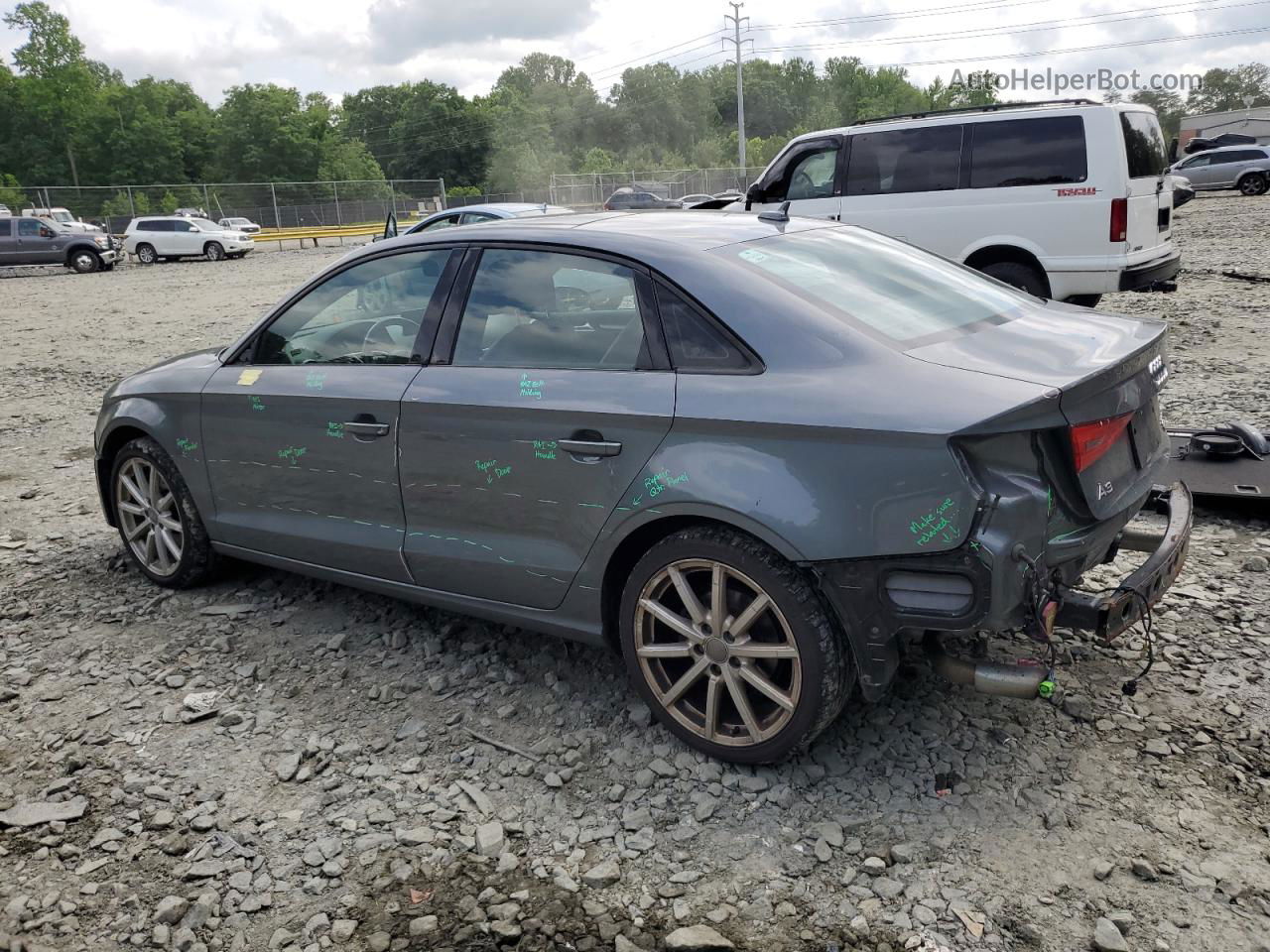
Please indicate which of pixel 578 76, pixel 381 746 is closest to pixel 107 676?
pixel 381 746

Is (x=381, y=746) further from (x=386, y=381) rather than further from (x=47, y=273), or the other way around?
(x=47, y=273)

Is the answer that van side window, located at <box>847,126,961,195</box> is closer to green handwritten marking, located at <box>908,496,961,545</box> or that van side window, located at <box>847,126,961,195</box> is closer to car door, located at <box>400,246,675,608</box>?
car door, located at <box>400,246,675,608</box>

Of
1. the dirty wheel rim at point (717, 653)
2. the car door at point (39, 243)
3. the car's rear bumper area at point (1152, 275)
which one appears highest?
the car door at point (39, 243)

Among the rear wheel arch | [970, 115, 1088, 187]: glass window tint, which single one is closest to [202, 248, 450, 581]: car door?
the rear wheel arch

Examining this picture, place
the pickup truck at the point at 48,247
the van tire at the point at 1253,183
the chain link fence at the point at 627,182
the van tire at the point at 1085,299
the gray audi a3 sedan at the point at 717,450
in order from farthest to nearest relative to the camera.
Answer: the chain link fence at the point at 627,182, the van tire at the point at 1253,183, the pickup truck at the point at 48,247, the van tire at the point at 1085,299, the gray audi a3 sedan at the point at 717,450

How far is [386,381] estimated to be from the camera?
12.0 feet

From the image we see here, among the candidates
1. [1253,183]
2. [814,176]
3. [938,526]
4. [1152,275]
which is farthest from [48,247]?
[1253,183]

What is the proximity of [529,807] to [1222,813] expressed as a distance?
6.34ft

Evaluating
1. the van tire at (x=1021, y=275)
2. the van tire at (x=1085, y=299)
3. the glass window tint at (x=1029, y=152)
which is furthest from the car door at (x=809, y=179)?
the van tire at (x=1085, y=299)

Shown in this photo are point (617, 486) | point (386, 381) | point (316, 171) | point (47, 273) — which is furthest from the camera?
point (316, 171)

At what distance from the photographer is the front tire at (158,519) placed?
14.8 ft

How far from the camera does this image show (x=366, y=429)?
3.69 metres

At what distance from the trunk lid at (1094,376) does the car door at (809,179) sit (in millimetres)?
7598

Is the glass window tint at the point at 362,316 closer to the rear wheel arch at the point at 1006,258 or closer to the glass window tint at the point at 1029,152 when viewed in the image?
the rear wheel arch at the point at 1006,258
